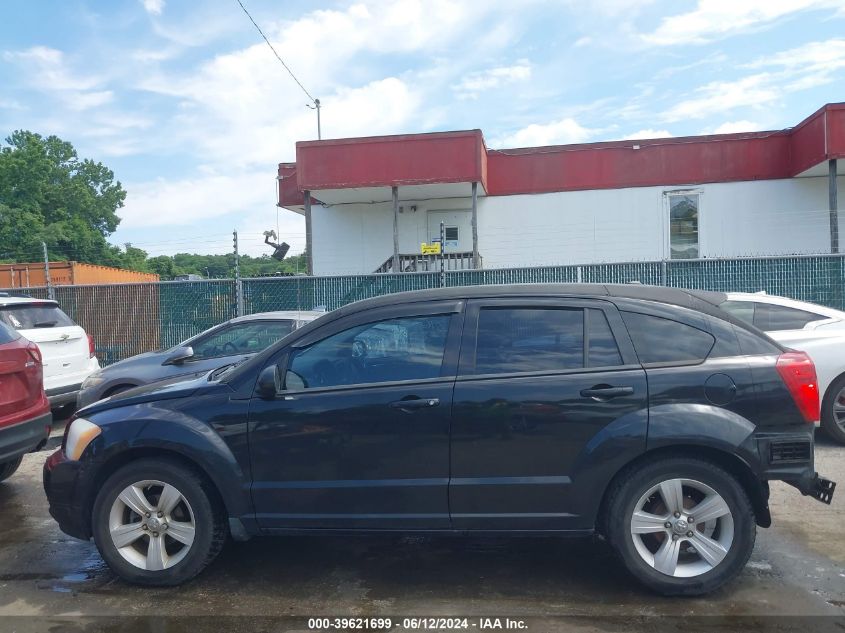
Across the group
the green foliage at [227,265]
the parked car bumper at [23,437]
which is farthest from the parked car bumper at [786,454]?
the green foliage at [227,265]

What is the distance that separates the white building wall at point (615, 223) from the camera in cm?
1827

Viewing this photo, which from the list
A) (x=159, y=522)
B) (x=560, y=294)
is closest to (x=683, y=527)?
(x=560, y=294)

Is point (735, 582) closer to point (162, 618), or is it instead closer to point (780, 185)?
point (162, 618)

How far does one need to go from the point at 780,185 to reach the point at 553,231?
604 cm

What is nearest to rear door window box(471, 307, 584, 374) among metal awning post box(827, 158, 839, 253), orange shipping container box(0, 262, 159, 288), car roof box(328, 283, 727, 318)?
car roof box(328, 283, 727, 318)

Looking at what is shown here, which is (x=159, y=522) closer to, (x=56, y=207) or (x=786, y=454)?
(x=786, y=454)

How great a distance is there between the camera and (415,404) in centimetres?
386

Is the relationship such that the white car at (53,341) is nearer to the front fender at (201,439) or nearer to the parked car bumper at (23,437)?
the parked car bumper at (23,437)

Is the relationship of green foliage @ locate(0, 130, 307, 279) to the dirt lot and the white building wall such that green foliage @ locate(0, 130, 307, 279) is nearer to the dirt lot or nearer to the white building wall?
the white building wall

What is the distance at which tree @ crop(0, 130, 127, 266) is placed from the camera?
158 ft

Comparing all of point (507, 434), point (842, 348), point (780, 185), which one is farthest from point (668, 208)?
point (507, 434)

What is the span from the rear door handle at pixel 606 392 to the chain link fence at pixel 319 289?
25.2 feet

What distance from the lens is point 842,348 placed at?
676 centimetres

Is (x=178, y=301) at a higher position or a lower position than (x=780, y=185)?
lower
